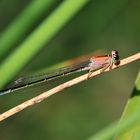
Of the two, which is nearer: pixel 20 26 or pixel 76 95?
pixel 20 26

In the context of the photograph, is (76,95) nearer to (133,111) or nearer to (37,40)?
(133,111)

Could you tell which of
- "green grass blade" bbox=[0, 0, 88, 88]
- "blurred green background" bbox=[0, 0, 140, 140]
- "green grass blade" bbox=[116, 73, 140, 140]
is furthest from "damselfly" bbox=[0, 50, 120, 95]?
"blurred green background" bbox=[0, 0, 140, 140]

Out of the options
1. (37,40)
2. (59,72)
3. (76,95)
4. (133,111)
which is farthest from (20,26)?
(76,95)

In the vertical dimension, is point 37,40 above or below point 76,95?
above

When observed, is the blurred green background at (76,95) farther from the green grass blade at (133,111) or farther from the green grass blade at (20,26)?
the green grass blade at (20,26)

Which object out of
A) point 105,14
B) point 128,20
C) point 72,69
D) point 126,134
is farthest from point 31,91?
point 126,134

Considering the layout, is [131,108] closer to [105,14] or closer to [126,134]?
[126,134]
